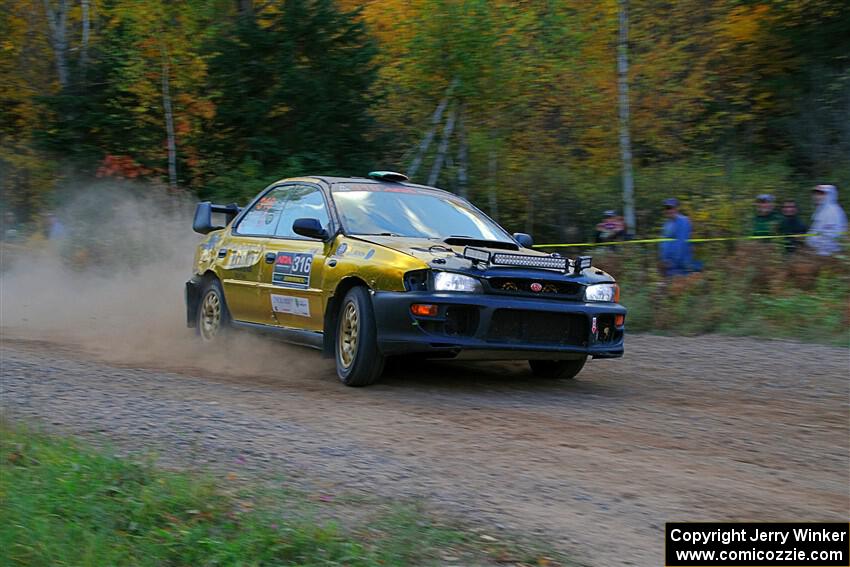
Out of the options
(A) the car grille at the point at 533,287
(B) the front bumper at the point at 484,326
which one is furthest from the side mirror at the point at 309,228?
(A) the car grille at the point at 533,287

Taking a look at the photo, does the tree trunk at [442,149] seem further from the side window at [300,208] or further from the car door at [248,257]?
the side window at [300,208]

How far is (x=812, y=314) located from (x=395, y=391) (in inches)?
233

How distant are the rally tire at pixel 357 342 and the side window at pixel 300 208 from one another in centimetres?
104

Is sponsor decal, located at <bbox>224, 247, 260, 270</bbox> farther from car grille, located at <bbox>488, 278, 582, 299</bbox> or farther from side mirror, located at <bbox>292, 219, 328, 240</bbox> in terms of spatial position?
car grille, located at <bbox>488, 278, 582, 299</bbox>

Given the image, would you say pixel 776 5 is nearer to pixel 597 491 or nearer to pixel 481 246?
pixel 481 246

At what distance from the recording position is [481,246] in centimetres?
814

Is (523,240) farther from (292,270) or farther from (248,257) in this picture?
(248,257)

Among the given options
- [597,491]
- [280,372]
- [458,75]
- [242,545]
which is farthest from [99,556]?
[458,75]

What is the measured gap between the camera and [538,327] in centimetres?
741

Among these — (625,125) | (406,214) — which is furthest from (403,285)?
(625,125)

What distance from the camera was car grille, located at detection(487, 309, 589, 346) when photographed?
7.27 metres

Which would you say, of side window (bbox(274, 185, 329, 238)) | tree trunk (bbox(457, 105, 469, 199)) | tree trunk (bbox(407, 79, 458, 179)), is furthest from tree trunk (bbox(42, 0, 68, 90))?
side window (bbox(274, 185, 329, 238))

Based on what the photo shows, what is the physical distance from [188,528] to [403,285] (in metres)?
3.33

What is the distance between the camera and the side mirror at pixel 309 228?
8.05 meters
